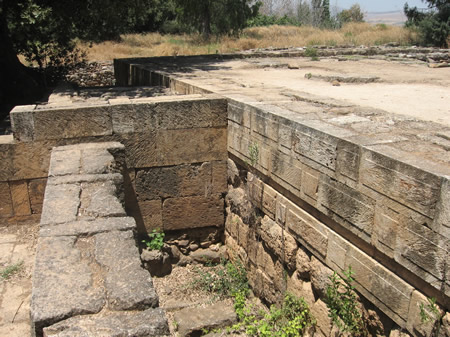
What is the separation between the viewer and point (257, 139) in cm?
499

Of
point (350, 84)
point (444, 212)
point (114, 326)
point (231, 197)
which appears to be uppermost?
point (350, 84)

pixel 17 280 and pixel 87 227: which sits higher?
pixel 87 227

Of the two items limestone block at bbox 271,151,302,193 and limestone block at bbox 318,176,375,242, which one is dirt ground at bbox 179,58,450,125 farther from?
limestone block at bbox 318,176,375,242

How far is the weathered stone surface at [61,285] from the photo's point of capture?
223 centimetres

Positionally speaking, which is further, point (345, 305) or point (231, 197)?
point (231, 197)

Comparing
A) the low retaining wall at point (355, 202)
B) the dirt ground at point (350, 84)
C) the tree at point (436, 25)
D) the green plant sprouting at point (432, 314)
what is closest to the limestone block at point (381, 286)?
the low retaining wall at point (355, 202)

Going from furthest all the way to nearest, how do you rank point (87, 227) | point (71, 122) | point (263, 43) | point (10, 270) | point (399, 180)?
point (263, 43) → point (71, 122) → point (10, 270) → point (87, 227) → point (399, 180)

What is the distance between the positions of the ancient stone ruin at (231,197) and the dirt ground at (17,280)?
278 mm

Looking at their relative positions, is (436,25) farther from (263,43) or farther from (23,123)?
(23,123)

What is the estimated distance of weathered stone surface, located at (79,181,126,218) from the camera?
3367mm

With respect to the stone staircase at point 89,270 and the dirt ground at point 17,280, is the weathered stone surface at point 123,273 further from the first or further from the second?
the dirt ground at point 17,280

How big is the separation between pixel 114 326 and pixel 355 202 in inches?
81.4

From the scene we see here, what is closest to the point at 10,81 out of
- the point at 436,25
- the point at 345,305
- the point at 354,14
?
the point at 345,305

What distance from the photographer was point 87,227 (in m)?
3.13
